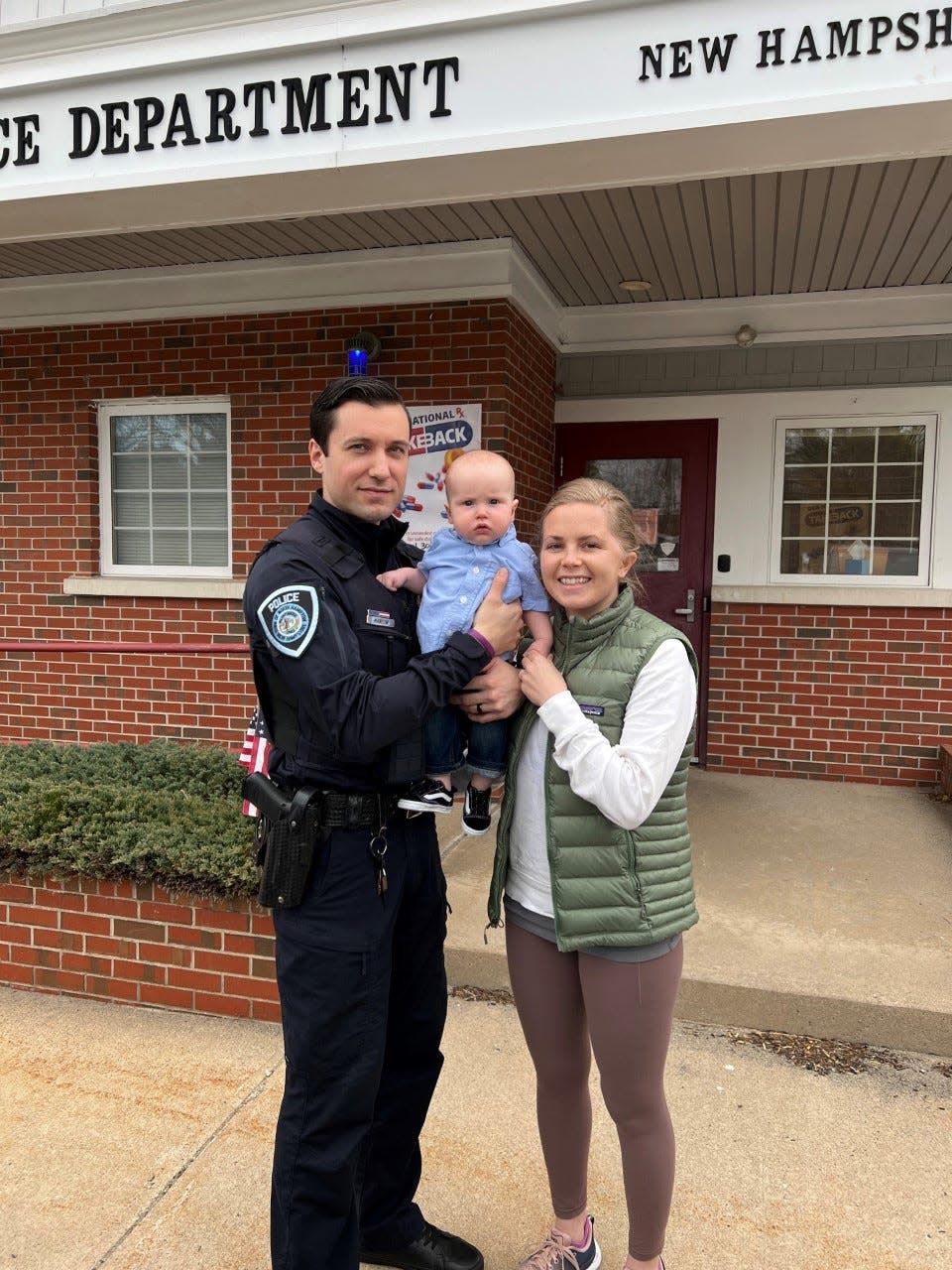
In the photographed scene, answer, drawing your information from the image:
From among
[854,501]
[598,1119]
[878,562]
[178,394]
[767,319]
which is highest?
[767,319]

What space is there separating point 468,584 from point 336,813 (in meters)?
0.56

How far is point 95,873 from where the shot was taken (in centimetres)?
341

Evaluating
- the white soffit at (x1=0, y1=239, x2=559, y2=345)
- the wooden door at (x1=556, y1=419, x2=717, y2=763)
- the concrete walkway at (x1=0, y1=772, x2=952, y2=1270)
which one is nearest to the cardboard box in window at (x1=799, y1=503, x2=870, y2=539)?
the wooden door at (x1=556, y1=419, x2=717, y2=763)

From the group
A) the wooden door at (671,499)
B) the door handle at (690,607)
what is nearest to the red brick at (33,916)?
the wooden door at (671,499)

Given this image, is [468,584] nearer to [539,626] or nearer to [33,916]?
[539,626]

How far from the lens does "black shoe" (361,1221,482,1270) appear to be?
2.22 m

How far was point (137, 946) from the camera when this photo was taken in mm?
3404

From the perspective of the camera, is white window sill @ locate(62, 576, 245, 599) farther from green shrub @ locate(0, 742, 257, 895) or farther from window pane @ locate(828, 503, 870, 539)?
window pane @ locate(828, 503, 870, 539)

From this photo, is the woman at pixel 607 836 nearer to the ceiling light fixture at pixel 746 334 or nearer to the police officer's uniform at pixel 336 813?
the police officer's uniform at pixel 336 813

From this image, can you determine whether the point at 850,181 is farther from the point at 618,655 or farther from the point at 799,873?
the point at 618,655

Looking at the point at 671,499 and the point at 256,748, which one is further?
the point at 671,499

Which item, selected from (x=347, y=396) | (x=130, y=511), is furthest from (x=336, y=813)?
(x=130, y=511)

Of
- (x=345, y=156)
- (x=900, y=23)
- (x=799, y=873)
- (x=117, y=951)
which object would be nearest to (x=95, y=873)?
(x=117, y=951)

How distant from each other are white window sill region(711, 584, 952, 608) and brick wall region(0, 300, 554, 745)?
1.54m
